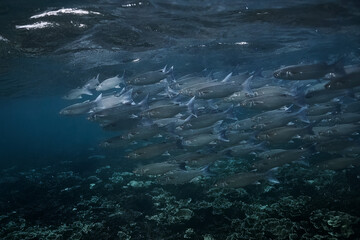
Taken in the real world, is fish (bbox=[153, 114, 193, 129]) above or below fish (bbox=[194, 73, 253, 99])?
below

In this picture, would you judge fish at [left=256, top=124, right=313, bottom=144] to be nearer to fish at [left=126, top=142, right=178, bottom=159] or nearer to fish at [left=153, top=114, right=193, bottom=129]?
fish at [left=153, top=114, right=193, bottom=129]

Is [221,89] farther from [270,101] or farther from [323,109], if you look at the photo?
[323,109]

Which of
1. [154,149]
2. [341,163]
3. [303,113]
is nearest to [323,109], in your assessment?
[341,163]

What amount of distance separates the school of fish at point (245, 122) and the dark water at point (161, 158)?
462mm

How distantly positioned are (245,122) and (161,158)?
9322 millimetres

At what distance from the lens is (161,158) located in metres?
18.7

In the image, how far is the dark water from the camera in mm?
8320

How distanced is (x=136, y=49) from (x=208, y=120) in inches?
516

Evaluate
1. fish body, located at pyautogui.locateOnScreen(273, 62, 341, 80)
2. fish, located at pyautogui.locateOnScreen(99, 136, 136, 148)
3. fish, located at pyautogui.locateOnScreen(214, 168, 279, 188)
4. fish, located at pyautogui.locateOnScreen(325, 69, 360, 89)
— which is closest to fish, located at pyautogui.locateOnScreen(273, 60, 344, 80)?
fish body, located at pyautogui.locateOnScreen(273, 62, 341, 80)

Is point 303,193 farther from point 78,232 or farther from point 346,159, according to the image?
point 78,232

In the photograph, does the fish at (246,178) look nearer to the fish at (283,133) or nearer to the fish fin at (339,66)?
the fish at (283,133)

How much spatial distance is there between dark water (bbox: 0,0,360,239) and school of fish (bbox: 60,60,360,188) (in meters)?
0.46

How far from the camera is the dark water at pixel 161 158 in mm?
8320

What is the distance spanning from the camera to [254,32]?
18.8 m
